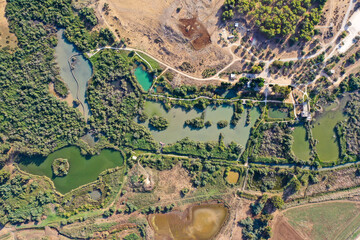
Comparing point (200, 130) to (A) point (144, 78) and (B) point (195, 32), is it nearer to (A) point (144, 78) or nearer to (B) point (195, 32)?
(A) point (144, 78)

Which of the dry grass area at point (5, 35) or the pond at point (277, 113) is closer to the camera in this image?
the pond at point (277, 113)

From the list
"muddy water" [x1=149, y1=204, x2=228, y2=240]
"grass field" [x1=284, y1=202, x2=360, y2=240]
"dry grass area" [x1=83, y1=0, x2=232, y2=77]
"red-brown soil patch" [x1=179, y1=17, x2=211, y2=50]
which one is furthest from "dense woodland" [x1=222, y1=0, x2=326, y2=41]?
"muddy water" [x1=149, y1=204, x2=228, y2=240]

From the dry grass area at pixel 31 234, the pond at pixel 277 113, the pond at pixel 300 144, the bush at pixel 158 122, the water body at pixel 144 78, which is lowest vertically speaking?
the dry grass area at pixel 31 234

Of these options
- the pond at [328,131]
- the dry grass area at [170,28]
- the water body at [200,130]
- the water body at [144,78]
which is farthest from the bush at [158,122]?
the pond at [328,131]

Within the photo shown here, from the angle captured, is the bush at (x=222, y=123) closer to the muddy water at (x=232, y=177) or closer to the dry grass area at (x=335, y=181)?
the muddy water at (x=232, y=177)

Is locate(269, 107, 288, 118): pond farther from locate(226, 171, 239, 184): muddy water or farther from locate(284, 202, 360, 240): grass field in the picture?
locate(284, 202, 360, 240): grass field

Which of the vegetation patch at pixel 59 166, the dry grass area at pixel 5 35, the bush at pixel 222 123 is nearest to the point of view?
the bush at pixel 222 123

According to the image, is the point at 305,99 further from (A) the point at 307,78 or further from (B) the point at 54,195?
(B) the point at 54,195

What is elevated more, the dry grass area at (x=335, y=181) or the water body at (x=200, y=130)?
the water body at (x=200, y=130)
